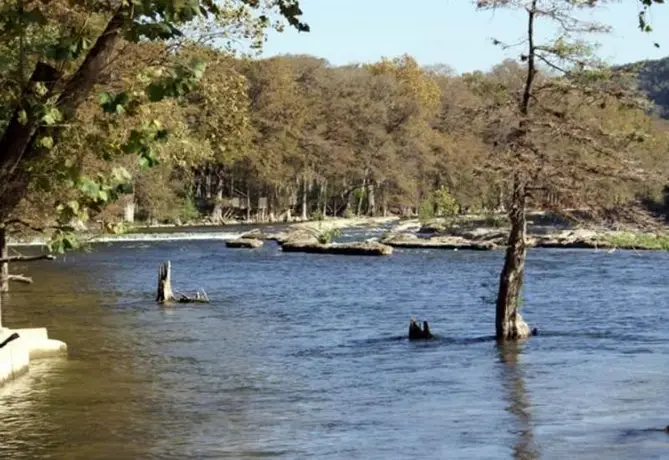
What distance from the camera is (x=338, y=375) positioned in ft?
83.6

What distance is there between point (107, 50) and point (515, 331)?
2278 centimetres

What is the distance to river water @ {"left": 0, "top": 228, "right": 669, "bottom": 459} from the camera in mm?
17797

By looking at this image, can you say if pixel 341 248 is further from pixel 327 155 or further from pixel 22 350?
pixel 327 155

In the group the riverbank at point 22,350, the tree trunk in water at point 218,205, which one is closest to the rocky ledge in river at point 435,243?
the tree trunk in water at point 218,205

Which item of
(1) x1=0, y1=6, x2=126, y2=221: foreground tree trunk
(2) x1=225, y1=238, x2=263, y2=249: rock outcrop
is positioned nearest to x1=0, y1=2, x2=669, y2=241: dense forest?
(2) x1=225, y1=238, x2=263, y2=249: rock outcrop

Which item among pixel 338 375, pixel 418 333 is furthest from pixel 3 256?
pixel 338 375

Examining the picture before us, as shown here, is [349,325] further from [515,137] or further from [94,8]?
[94,8]

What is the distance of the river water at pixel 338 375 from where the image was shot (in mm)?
17797


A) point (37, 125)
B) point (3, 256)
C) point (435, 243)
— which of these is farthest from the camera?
point (435, 243)

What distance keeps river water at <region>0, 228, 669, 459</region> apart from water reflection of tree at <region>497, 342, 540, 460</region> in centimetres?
4

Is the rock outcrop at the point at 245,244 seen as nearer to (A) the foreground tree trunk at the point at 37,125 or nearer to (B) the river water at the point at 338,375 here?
(B) the river water at the point at 338,375

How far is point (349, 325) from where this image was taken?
36094 mm

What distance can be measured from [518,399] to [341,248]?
54.7 m

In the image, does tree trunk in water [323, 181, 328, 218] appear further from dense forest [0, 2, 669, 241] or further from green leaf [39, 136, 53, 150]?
green leaf [39, 136, 53, 150]
